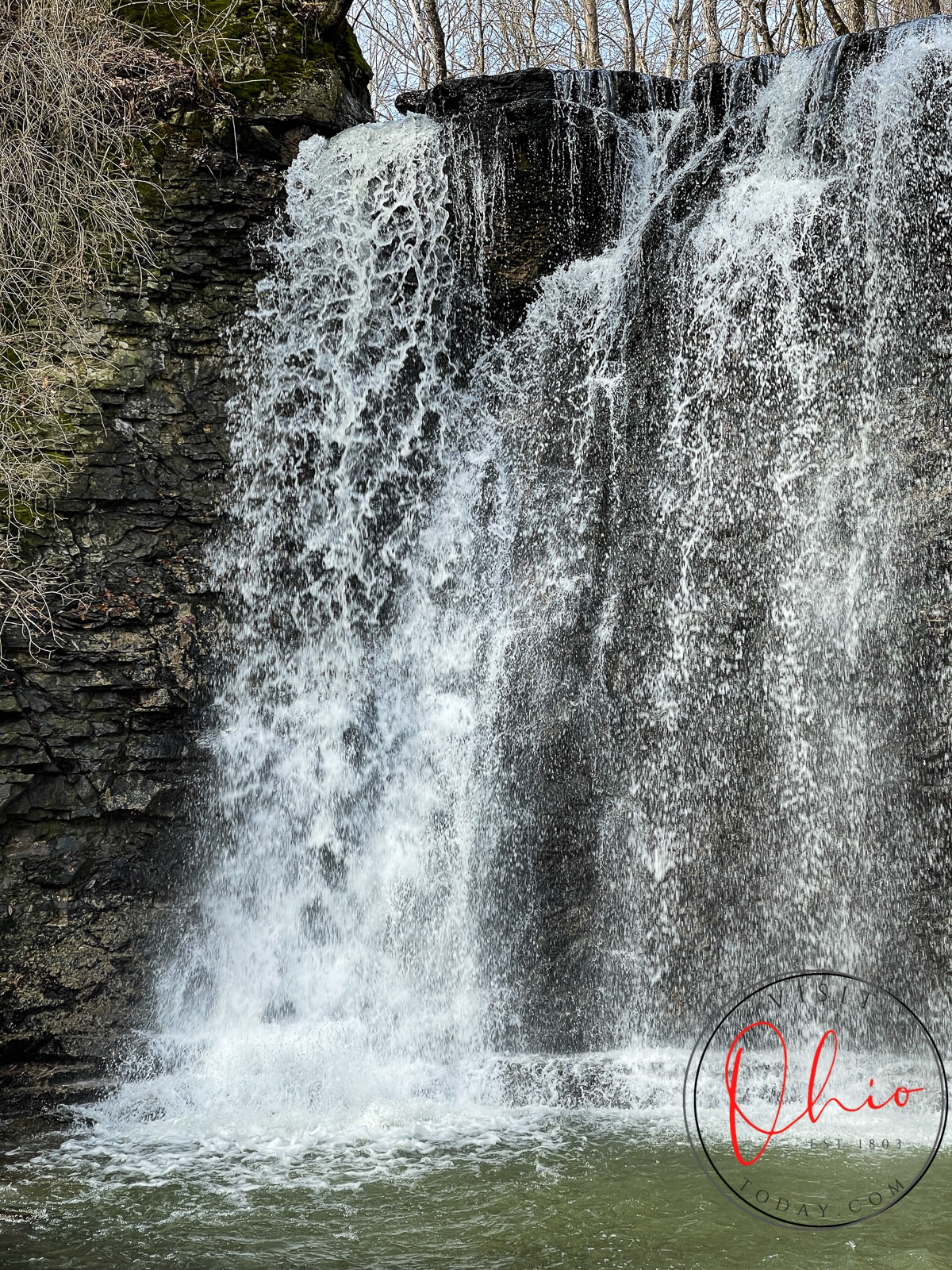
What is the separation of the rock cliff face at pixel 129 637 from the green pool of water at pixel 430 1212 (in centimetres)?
96

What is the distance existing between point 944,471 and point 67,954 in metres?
4.48

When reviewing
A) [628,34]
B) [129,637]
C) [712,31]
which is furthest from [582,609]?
[628,34]

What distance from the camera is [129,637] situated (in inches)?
206

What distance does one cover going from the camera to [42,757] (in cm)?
498

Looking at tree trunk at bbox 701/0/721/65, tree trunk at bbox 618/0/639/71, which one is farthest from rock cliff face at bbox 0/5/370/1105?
tree trunk at bbox 618/0/639/71

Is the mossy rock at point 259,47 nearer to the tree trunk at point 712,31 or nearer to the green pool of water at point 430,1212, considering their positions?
the green pool of water at point 430,1212

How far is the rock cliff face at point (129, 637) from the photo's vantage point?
4.93 meters

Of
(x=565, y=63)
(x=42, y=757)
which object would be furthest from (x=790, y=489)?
(x=565, y=63)

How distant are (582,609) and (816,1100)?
94.2 inches

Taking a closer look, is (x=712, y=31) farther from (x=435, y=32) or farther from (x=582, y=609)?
(x=582, y=609)

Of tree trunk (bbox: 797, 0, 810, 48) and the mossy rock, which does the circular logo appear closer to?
the mossy rock

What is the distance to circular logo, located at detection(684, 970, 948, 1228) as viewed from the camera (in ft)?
11.7

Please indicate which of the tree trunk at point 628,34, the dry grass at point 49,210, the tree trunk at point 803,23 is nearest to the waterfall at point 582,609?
the dry grass at point 49,210

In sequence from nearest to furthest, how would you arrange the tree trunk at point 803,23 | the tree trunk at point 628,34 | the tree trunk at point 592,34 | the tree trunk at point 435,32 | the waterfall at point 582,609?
the waterfall at point 582,609
the tree trunk at point 435,32
the tree trunk at point 803,23
the tree trunk at point 592,34
the tree trunk at point 628,34
